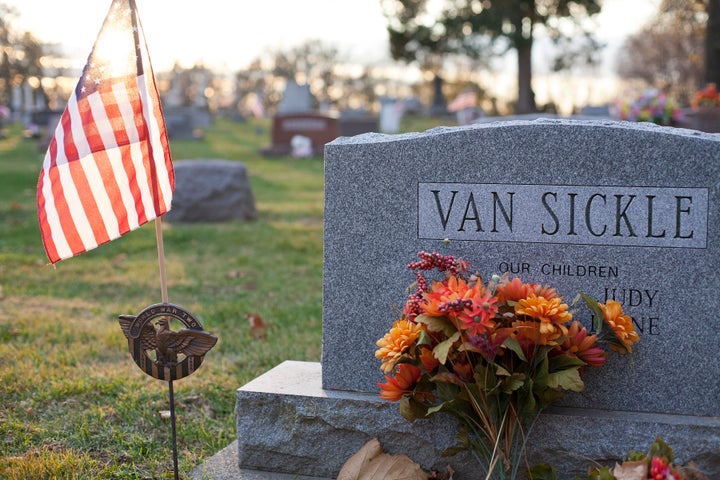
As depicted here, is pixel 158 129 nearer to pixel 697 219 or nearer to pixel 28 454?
pixel 28 454

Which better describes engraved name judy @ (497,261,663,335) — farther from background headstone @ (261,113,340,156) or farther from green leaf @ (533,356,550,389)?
background headstone @ (261,113,340,156)

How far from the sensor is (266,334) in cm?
558

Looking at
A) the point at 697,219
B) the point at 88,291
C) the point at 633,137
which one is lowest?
the point at 88,291

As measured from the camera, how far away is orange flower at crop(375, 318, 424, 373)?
299 centimetres

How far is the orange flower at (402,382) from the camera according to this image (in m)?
3.03

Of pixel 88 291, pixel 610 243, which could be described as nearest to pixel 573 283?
pixel 610 243

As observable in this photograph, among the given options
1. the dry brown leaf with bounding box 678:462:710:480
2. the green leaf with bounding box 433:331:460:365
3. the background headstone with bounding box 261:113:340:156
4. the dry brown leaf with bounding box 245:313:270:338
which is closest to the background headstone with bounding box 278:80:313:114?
the background headstone with bounding box 261:113:340:156

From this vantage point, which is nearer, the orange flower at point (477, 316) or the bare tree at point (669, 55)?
the orange flower at point (477, 316)

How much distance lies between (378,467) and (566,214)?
122 cm

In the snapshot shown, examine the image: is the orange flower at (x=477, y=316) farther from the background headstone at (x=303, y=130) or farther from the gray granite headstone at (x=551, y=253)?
the background headstone at (x=303, y=130)

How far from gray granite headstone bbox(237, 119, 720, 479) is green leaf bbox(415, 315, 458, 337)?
0.50 meters

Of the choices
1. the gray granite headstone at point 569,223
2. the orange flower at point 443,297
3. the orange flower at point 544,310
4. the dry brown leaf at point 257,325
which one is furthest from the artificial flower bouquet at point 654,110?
the orange flower at point 443,297

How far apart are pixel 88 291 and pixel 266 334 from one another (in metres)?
2.15

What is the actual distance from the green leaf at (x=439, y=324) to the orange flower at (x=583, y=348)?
466mm
